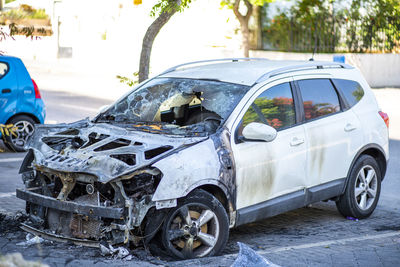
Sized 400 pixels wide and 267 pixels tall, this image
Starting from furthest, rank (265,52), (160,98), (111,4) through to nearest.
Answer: (111,4) → (265,52) → (160,98)

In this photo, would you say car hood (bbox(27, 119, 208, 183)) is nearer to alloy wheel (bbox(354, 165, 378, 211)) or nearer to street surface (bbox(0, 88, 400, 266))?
street surface (bbox(0, 88, 400, 266))

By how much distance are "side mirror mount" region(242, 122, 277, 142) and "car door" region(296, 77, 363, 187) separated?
80cm

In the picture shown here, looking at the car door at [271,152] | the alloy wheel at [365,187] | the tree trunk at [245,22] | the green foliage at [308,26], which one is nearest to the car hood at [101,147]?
the car door at [271,152]

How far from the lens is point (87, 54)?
3219cm

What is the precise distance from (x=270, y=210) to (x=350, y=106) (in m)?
1.81

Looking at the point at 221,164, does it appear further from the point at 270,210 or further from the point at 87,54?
the point at 87,54

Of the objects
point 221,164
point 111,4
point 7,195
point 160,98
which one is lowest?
point 7,195

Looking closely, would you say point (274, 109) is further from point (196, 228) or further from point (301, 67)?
point (196, 228)

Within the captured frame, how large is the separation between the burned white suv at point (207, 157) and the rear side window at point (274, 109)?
0.01 metres

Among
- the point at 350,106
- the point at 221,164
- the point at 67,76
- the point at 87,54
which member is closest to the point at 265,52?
the point at 67,76

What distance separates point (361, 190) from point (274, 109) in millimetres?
1650

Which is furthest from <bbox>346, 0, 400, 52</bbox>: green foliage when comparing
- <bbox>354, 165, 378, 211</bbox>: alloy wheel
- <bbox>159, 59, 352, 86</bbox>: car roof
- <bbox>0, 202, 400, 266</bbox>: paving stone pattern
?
<bbox>159, 59, 352, 86</bbox>: car roof

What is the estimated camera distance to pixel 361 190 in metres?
7.77

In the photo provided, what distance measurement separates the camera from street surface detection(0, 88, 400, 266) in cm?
560
